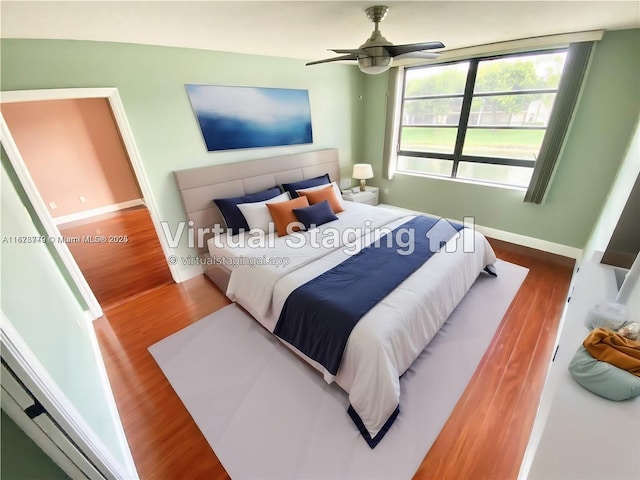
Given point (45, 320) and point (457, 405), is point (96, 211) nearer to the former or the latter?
point (45, 320)

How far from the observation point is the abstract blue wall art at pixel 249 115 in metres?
2.93

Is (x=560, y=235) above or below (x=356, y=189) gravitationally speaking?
below

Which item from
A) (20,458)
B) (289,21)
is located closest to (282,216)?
(289,21)

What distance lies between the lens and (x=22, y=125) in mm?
4387

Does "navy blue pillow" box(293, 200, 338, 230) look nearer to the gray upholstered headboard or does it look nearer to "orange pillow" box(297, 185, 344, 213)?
"orange pillow" box(297, 185, 344, 213)

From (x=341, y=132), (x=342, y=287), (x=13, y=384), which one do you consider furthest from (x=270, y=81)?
(x=13, y=384)

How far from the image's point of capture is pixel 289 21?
6.72ft

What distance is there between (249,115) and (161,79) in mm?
947

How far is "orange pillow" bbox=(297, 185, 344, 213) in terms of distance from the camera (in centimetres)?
330

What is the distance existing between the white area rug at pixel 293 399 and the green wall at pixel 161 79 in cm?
141

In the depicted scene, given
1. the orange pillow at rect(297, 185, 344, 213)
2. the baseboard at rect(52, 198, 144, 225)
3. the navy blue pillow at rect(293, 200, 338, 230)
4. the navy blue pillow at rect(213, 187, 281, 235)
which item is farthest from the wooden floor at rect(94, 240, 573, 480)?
the baseboard at rect(52, 198, 144, 225)

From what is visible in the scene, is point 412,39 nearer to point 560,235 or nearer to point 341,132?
point 341,132

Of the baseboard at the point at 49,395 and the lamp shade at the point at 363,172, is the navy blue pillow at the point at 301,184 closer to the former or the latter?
the lamp shade at the point at 363,172

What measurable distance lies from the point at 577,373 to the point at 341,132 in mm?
4115
